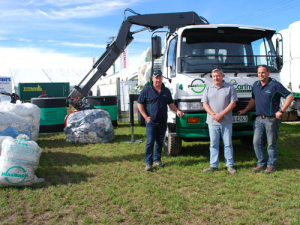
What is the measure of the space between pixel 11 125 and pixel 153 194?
3.30 metres

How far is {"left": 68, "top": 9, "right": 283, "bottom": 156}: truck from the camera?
4.86 meters

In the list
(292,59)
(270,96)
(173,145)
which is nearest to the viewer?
(270,96)

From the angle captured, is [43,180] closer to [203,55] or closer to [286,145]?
[203,55]

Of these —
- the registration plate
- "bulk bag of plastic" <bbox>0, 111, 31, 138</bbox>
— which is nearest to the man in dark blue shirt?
the registration plate

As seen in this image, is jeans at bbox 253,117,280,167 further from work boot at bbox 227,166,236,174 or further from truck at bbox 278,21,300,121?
truck at bbox 278,21,300,121

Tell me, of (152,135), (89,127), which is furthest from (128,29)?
(152,135)

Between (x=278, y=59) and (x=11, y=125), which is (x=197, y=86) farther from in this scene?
(x=11, y=125)

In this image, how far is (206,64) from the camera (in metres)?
4.99

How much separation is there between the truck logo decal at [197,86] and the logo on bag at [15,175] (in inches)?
120

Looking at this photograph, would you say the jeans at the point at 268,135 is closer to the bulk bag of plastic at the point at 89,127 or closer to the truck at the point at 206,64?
the truck at the point at 206,64

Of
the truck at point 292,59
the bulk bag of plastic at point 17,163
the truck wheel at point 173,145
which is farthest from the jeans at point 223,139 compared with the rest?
the truck at point 292,59

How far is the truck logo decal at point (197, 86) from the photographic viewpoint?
483 centimetres

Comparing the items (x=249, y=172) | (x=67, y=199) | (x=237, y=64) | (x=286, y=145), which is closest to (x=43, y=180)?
(x=67, y=199)

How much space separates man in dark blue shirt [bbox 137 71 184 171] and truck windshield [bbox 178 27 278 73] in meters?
0.55
